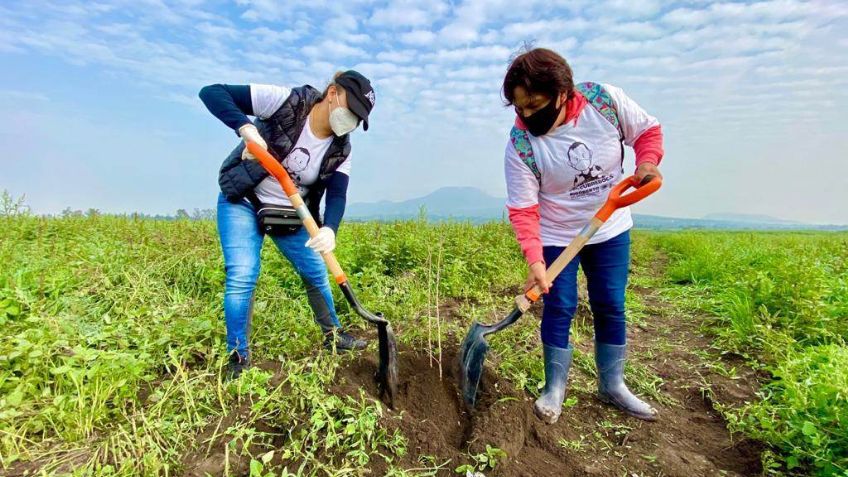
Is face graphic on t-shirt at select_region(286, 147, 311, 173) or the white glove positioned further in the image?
face graphic on t-shirt at select_region(286, 147, 311, 173)

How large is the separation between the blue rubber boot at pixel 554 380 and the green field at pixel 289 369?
0.11 metres

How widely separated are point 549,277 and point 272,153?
1561 mm

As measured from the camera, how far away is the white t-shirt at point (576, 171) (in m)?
2.12

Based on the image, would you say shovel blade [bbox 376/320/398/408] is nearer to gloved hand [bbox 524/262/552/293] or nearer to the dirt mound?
the dirt mound

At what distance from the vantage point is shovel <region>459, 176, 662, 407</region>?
82.5 inches

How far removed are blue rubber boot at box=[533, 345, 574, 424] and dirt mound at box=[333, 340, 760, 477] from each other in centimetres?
6

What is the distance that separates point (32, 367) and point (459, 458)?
1.99m

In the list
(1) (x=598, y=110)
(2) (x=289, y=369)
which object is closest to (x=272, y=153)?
(2) (x=289, y=369)

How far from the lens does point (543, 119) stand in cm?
206

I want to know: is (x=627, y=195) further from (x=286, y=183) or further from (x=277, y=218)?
(x=277, y=218)

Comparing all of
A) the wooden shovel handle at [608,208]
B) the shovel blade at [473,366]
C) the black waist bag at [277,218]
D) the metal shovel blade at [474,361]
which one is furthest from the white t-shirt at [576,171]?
the black waist bag at [277,218]

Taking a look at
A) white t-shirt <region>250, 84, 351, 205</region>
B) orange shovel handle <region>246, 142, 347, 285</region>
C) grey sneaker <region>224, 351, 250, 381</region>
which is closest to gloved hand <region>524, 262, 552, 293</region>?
orange shovel handle <region>246, 142, 347, 285</region>

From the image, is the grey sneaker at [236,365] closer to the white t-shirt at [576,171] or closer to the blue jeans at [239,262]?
the blue jeans at [239,262]

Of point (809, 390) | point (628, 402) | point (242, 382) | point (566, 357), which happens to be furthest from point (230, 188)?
point (809, 390)
